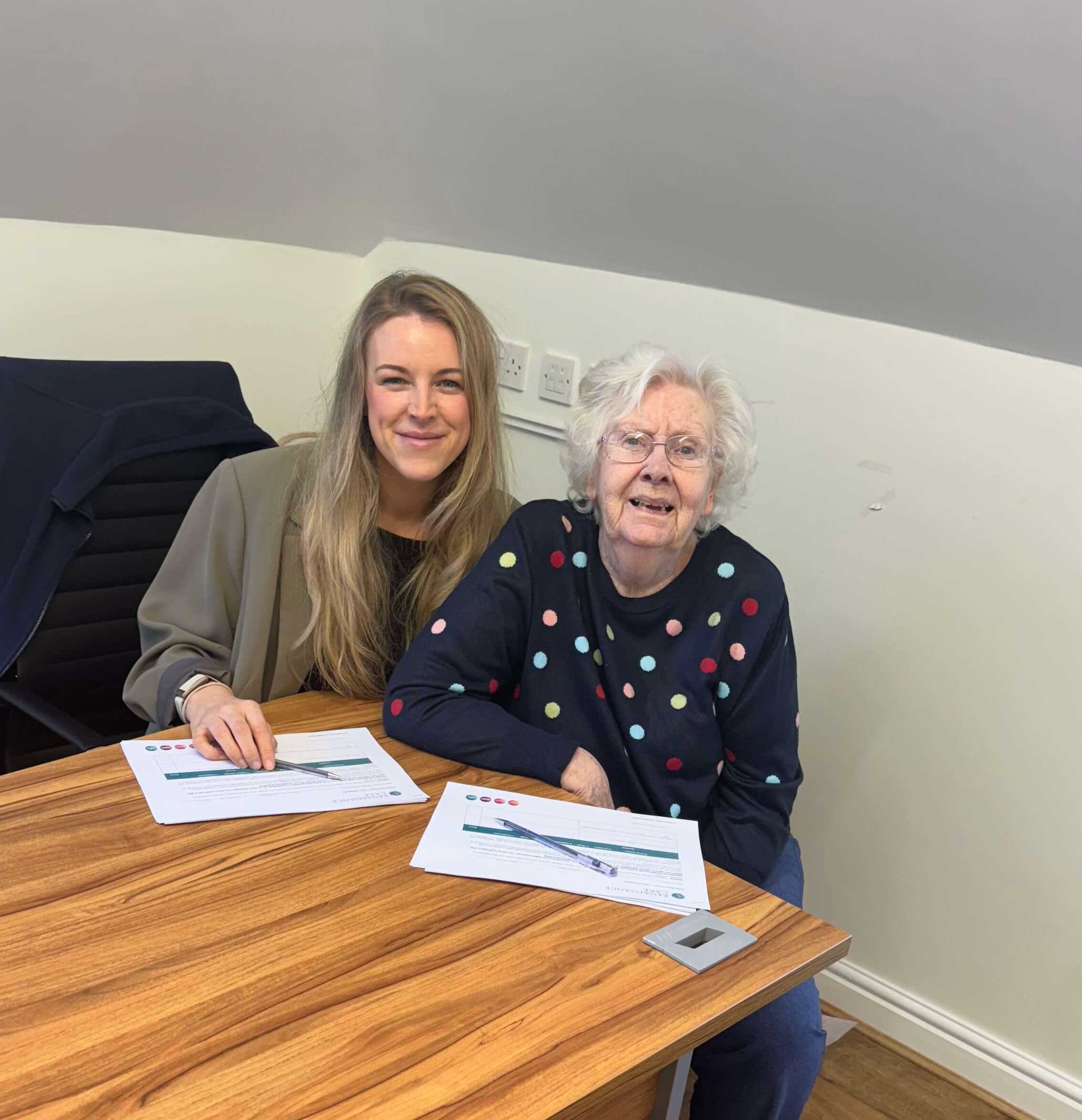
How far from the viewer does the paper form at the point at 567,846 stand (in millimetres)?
1163

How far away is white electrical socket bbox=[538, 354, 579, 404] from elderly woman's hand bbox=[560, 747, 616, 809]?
1.23 meters

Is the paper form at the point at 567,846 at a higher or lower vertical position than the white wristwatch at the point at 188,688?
higher

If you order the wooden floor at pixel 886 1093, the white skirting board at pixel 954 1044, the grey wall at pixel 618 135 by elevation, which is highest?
the grey wall at pixel 618 135

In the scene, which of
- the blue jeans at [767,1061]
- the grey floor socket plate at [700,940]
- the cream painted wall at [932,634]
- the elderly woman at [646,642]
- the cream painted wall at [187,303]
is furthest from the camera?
the cream painted wall at [187,303]

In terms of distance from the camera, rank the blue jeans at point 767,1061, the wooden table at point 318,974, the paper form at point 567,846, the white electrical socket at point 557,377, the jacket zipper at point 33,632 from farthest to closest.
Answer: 1. the white electrical socket at point 557,377
2. the jacket zipper at point 33,632
3. the blue jeans at point 767,1061
4. the paper form at point 567,846
5. the wooden table at point 318,974

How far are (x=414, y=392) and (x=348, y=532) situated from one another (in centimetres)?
23

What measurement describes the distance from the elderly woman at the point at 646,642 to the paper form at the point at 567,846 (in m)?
0.10

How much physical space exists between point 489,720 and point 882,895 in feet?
3.51

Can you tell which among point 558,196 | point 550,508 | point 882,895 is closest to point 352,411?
point 550,508

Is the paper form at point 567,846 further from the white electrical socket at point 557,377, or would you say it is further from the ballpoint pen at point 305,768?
the white electrical socket at point 557,377

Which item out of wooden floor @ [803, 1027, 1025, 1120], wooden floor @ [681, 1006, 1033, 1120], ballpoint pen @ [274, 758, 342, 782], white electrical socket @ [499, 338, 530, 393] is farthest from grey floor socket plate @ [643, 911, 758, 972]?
white electrical socket @ [499, 338, 530, 393]

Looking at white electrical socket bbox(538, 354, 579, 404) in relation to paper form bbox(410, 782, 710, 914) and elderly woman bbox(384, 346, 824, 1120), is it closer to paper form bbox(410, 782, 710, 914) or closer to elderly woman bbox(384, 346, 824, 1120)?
elderly woman bbox(384, 346, 824, 1120)

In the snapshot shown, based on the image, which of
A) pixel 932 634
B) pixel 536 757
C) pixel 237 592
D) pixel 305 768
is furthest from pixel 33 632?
pixel 932 634

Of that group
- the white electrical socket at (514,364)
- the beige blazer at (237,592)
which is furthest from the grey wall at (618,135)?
the beige blazer at (237,592)
